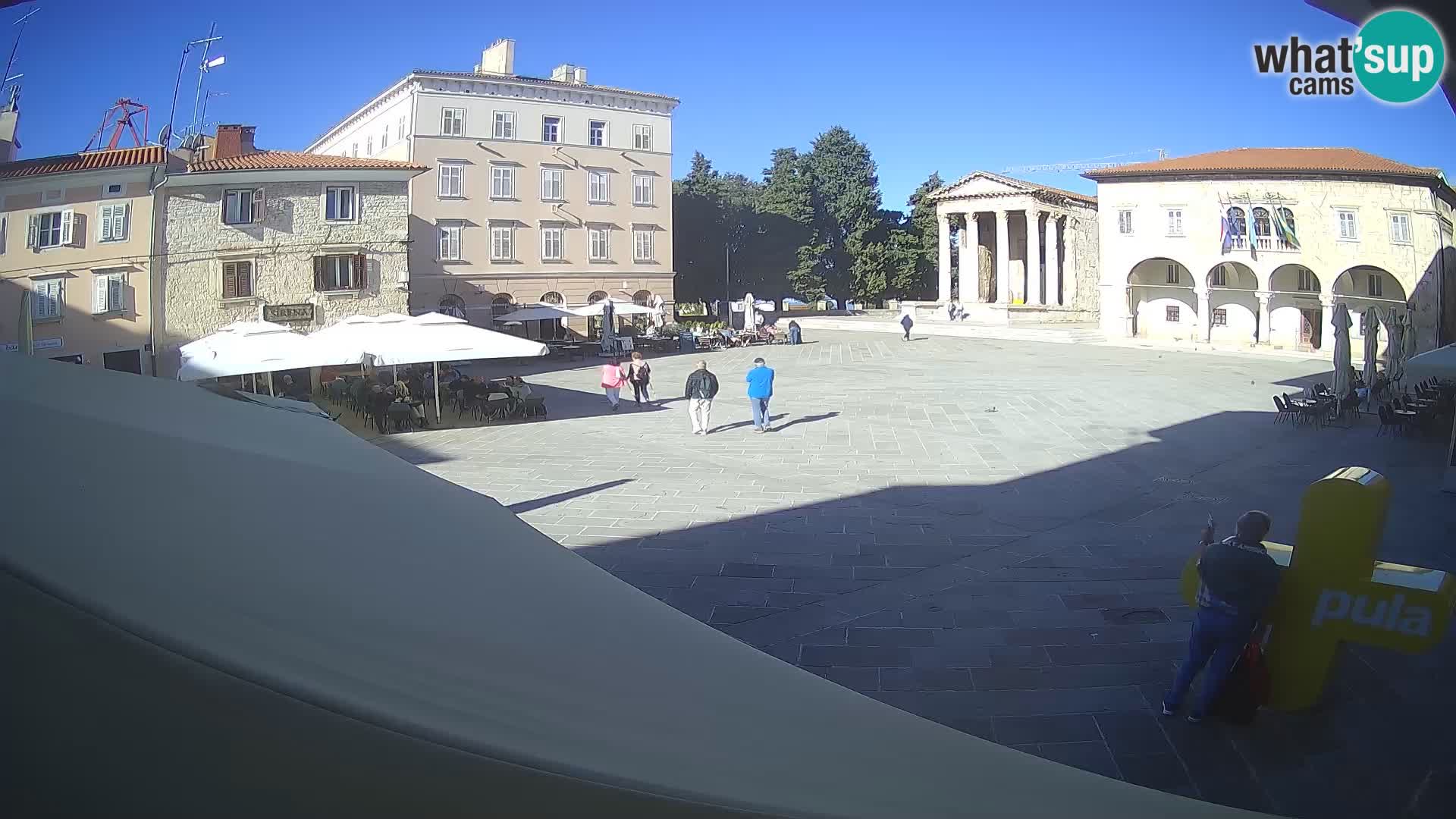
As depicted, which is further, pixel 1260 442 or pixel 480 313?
pixel 480 313

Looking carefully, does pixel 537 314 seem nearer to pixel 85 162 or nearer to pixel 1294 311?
pixel 1294 311

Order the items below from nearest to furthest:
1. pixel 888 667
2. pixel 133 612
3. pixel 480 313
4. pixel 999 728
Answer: pixel 133 612
pixel 999 728
pixel 888 667
pixel 480 313

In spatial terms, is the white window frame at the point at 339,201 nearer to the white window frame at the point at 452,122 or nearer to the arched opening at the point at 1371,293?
the white window frame at the point at 452,122

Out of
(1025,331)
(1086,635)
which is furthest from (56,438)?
(1025,331)

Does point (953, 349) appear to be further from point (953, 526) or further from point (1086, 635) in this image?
point (1086, 635)

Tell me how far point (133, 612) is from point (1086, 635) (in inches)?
201

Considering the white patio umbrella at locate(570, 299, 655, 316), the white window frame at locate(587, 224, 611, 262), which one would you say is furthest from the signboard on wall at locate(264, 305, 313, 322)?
the white window frame at locate(587, 224, 611, 262)

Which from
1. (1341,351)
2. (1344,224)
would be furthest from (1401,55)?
(1344,224)

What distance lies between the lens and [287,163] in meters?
5.54

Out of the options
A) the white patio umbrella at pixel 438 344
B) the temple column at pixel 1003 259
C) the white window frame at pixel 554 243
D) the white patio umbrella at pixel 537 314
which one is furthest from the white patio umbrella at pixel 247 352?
the temple column at pixel 1003 259

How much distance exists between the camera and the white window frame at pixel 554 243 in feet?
103

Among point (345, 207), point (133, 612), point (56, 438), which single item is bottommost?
point (133, 612)

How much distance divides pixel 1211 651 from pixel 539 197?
1132 inches

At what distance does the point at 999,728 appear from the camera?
13.4ft
